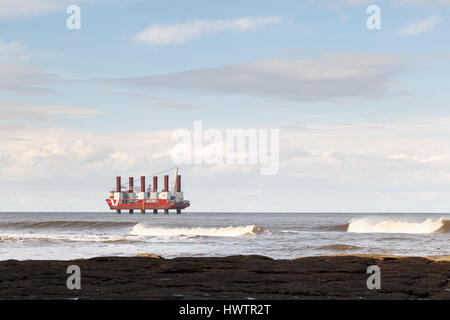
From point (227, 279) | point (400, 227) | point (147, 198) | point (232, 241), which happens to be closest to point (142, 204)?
point (147, 198)

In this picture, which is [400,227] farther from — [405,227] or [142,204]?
[142,204]

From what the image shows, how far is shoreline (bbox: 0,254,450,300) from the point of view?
26.2 feet

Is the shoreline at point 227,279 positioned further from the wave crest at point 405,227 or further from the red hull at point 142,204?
the red hull at point 142,204

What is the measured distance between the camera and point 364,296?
7797mm

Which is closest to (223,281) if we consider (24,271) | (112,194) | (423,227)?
(24,271)

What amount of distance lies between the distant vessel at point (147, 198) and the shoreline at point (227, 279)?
142554mm

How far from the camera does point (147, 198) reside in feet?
519

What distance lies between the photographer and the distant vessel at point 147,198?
6107 inches

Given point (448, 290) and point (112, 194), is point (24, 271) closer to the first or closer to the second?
point (448, 290)

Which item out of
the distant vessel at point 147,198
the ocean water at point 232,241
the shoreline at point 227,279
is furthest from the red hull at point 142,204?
the shoreline at point 227,279

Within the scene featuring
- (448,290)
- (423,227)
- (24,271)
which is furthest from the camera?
(423,227)
